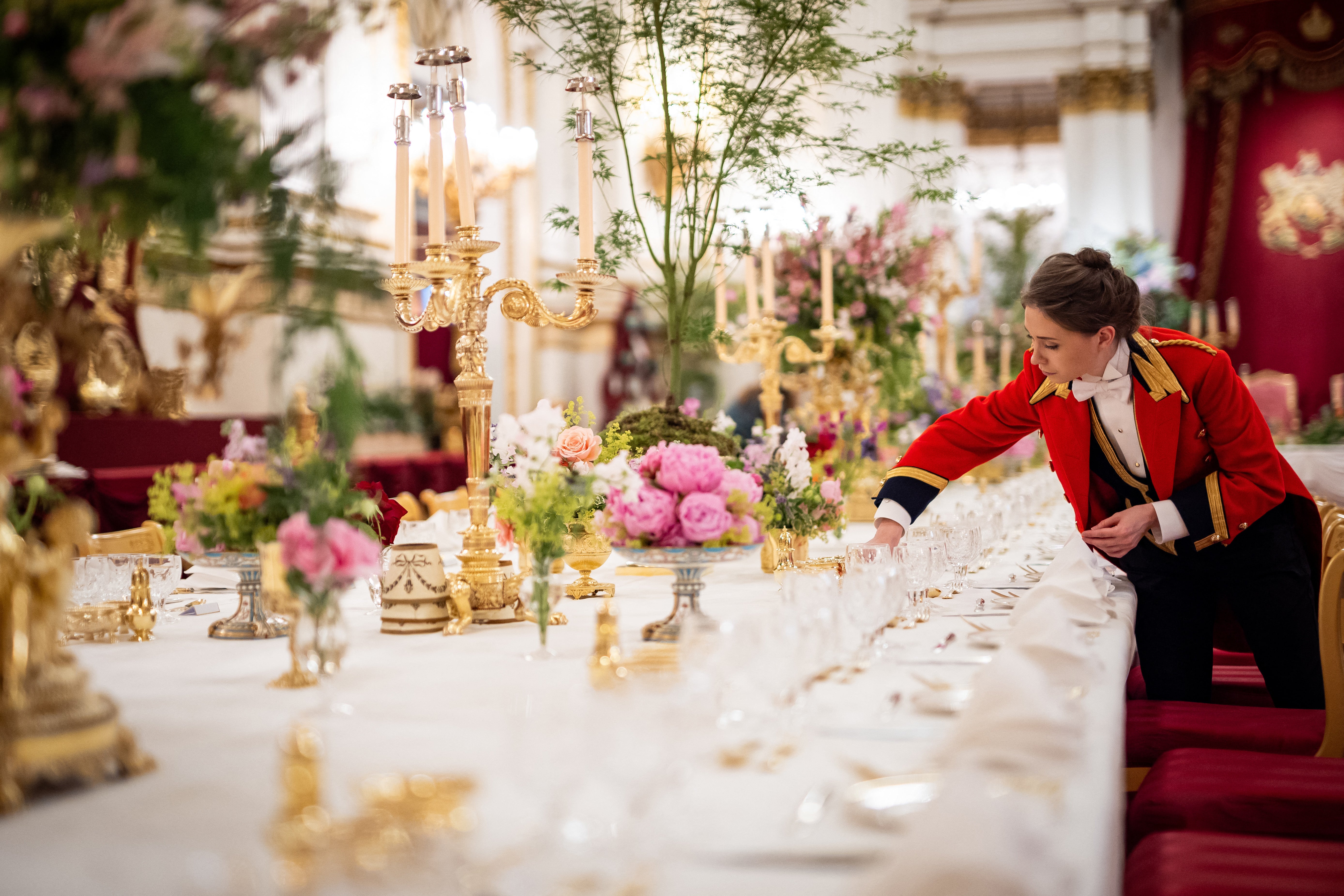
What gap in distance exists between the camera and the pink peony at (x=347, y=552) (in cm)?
142

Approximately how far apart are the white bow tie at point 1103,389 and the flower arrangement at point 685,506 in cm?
102

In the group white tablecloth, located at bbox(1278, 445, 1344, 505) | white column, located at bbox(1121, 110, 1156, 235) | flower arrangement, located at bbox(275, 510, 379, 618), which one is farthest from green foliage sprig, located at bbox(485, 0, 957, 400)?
white column, located at bbox(1121, 110, 1156, 235)

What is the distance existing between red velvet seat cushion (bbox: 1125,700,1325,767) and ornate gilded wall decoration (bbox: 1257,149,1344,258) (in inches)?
483

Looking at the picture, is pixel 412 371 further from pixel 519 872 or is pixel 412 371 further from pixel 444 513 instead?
pixel 519 872

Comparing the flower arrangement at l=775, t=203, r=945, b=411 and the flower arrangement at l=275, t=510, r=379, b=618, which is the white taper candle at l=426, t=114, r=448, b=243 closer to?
the flower arrangement at l=275, t=510, r=379, b=618

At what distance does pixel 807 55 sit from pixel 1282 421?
964 centimetres

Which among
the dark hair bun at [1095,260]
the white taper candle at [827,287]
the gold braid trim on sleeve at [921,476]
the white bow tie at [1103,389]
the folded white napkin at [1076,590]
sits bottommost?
the folded white napkin at [1076,590]

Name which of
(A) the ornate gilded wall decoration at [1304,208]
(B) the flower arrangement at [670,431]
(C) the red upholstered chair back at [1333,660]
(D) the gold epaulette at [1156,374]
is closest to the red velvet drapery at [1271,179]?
(A) the ornate gilded wall decoration at [1304,208]

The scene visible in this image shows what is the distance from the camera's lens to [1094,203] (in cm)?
1252

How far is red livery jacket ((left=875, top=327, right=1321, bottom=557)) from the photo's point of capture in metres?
2.41

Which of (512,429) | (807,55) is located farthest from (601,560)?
(807,55)

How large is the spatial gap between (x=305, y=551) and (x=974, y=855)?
92 cm

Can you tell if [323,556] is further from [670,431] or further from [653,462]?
[670,431]

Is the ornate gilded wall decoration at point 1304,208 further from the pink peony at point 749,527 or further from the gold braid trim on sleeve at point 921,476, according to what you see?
the pink peony at point 749,527
